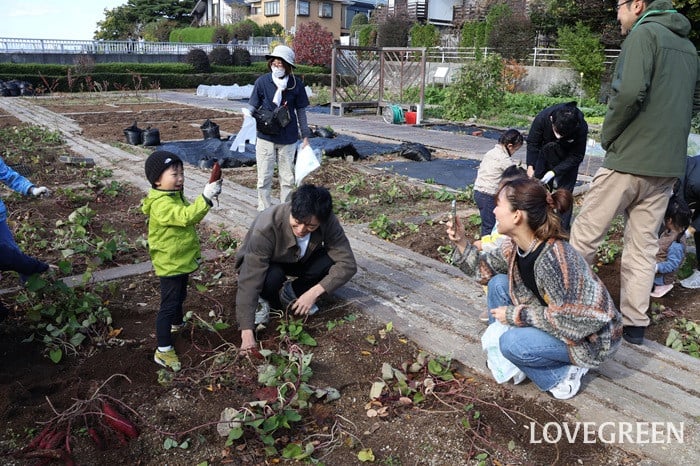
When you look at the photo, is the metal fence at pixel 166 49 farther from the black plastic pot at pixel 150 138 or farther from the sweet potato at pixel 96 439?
the sweet potato at pixel 96 439

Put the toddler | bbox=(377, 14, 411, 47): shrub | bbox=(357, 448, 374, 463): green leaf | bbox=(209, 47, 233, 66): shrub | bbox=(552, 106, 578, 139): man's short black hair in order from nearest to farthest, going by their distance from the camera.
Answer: bbox=(357, 448, 374, 463): green leaf, the toddler, bbox=(552, 106, 578, 139): man's short black hair, bbox=(209, 47, 233, 66): shrub, bbox=(377, 14, 411, 47): shrub

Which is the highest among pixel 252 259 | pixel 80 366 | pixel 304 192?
pixel 304 192

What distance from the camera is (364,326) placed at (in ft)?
11.4

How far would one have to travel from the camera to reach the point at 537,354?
261cm

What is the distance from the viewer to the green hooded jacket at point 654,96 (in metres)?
2.99

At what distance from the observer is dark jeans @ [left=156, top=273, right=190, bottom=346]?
3.04 metres

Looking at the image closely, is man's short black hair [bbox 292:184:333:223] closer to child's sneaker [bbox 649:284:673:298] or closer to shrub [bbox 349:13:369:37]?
child's sneaker [bbox 649:284:673:298]

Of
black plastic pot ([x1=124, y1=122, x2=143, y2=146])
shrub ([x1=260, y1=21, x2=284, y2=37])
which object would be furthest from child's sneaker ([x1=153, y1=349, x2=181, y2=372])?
shrub ([x1=260, y1=21, x2=284, y2=37])

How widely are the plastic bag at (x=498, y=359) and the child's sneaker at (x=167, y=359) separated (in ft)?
5.33

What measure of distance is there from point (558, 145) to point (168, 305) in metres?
3.32

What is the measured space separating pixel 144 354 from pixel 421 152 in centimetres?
730

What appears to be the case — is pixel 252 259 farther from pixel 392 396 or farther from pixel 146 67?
pixel 146 67

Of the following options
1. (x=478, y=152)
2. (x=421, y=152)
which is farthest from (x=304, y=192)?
(x=478, y=152)

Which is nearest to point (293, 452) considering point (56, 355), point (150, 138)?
point (56, 355)
